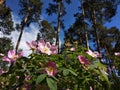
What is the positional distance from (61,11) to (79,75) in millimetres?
22207

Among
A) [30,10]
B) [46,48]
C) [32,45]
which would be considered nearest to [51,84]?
[46,48]

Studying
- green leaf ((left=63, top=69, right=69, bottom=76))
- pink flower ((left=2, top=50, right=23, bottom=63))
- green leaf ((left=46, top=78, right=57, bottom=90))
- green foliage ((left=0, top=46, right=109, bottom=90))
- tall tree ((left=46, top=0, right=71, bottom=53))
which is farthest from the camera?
tall tree ((left=46, top=0, right=71, bottom=53))

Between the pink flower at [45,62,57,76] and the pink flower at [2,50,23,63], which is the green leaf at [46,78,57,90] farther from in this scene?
the pink flower at [2,50,23,63]

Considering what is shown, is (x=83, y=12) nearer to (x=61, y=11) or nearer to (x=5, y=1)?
(x=61, y=11)

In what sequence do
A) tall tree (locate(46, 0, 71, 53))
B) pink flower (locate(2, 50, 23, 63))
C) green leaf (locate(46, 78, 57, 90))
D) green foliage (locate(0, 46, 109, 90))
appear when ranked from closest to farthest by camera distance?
green leaf (locate(46, 78, 57, 90)) → green foliage (locate(0, 46, 109, 90)) → pink flower (locate(2, 50, 23, 63)) → tall tree (locate(46, 0, 71, 53))

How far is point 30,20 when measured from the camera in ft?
78.1

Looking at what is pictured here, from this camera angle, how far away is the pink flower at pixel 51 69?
6.14 feet

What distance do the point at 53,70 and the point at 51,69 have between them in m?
0.03

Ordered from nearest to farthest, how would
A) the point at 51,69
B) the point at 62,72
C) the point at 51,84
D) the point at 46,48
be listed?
1. the point at 51,84
2. the point at 51,69
3. the point at 62,72
4. the point at 46,48

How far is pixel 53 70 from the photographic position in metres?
1.91

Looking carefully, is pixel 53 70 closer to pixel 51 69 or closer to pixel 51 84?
pixel 51 69

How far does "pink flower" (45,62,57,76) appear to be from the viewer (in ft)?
6.14

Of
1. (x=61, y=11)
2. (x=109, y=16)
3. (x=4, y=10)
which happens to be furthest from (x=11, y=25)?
(x=109, y=16)

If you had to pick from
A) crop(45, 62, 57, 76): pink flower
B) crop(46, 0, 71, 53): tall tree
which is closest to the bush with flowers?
crop(45, 62, 57, 76): pink flower
